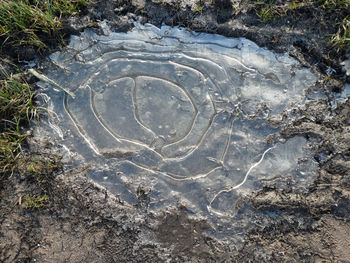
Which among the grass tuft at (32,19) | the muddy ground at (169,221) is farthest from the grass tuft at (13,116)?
the grass tuft at (32,19)

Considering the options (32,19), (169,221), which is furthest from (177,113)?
(32,19)

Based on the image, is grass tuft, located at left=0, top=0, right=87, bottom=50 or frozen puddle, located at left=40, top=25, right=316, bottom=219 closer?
frozen puddle, located at left=40, top=25, right=316, bottom=219

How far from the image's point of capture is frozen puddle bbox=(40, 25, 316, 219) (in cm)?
238

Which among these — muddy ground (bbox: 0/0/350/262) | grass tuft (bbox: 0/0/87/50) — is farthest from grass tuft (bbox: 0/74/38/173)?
grass tuft (bbox: 0/0/87/50)

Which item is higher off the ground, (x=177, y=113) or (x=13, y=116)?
(x=177, y=113)

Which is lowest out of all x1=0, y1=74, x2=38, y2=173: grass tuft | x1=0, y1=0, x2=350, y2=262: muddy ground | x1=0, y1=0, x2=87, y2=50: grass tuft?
x1=0, y1=0, x2=350, y2=262: muddy ground

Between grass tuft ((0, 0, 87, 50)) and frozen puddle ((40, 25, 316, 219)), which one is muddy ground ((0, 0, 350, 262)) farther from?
grass tuft ((0, 0, 87, 50))

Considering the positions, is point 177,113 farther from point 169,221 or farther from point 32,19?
point 32,19

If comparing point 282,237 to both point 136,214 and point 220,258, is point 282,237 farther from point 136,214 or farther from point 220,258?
point 136,214

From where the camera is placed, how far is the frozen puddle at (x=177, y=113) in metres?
2.38

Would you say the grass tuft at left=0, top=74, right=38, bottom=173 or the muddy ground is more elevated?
the grass tuft at left=0, top=74, right=38, bottom=173

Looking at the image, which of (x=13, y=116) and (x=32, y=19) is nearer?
(x=13, y=116)

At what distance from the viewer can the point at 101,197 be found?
2.35 metres

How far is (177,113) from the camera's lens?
8.38 feet
